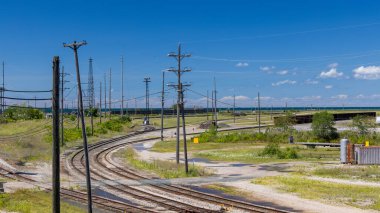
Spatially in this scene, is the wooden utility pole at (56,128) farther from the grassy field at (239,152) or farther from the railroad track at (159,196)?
the grassy field at (239,152)

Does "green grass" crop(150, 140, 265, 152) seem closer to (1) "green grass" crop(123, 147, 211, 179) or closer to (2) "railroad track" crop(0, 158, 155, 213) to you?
(1) "green grass" crop(123, 147, 211, 179)

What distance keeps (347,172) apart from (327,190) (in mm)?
8536

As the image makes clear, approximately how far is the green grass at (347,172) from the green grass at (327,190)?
2.84 meters

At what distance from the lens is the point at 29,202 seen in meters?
25.7

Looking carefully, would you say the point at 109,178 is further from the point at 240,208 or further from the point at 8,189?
the point at 240,208

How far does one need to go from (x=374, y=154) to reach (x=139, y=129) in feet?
210

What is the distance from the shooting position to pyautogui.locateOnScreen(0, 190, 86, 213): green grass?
2350 centimetres

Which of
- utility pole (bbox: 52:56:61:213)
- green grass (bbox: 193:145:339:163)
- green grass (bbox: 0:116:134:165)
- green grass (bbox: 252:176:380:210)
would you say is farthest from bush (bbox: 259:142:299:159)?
utility pole (bbox: 52:56:61:213)

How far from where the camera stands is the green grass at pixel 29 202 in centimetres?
2350

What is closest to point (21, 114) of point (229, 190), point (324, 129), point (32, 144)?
point (32, 144)

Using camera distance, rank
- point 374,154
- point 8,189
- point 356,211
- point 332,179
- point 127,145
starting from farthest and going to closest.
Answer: point 127,145, point 374,154, point 332,179, point 8,189, point 356,211

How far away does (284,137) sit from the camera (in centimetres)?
6812

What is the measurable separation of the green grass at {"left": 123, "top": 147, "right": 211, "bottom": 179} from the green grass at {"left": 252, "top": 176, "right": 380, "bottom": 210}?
19.4 feet

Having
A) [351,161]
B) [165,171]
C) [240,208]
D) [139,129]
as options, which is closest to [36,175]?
[165,171]
